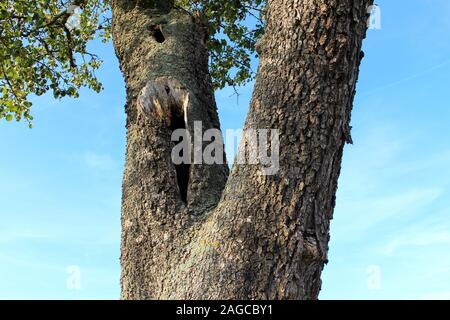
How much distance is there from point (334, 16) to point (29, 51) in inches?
296

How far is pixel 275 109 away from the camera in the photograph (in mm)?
3766

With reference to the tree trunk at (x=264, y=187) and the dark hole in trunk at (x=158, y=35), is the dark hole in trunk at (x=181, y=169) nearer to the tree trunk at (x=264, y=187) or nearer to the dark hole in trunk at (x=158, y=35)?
the tree trunk at (x=264, y=187)

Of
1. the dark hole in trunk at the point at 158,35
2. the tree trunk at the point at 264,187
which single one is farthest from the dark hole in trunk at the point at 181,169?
the dark hole in trunk at the point at 158,35

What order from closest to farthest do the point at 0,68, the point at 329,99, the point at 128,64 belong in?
the point at 329,99, the point at 128,64, the point at 0,68

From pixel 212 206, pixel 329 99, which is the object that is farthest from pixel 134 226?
pixel 329 99

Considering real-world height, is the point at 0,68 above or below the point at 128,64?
above

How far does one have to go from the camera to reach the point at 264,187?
11.8ft

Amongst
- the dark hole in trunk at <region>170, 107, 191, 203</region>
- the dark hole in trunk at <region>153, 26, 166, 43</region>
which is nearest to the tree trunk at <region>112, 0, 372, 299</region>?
the dark hole in trunk at <region>170, 107, 191, 203</region>

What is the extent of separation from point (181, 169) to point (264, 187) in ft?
4.13

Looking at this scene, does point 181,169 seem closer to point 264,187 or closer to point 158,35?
point 264,187

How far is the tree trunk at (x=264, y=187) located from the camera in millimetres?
3523

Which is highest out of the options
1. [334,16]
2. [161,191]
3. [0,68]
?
[0,68]
